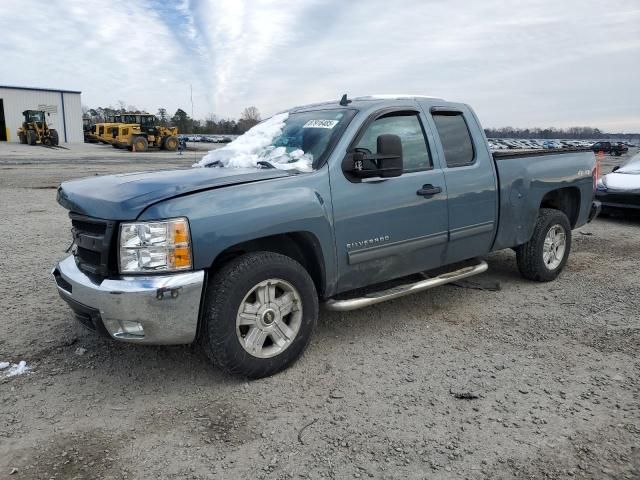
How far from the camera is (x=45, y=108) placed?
158 feet

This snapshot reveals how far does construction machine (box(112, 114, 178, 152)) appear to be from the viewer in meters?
36.2

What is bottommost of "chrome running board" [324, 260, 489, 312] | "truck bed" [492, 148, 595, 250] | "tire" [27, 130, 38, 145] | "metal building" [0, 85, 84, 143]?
"chrome running board" [324, 260, 489, 312]

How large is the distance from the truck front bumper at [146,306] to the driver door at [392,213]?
1.17 meters

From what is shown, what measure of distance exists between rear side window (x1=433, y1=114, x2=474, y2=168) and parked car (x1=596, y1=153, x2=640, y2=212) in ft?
20.3

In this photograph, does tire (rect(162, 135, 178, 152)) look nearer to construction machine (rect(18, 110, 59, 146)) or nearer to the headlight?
construction machine (rect(18, 110, 59, 146))

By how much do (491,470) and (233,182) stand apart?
2.23m

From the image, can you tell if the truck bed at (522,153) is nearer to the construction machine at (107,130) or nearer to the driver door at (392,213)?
the driver door at (392,213)

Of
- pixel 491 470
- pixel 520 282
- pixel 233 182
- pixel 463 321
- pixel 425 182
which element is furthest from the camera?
pixel 520 282

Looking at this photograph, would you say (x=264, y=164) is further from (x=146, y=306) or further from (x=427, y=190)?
(x=146, y=306)

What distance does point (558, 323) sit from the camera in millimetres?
4559

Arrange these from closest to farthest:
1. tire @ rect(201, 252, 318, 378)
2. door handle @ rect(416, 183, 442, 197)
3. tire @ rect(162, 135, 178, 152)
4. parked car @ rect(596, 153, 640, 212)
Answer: tire @ rect(201, 252, 318, 378)
door handle @ rect(416, 183, 442, 197)
parked car @ rect(596, 153, 640, 212)
tire @ rect(162, 135, 178, 152)

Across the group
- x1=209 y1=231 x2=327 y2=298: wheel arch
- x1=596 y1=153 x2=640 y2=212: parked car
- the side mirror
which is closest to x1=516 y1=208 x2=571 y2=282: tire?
the side mirror

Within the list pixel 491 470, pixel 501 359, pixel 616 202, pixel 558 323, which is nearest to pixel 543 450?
pixel 491 470

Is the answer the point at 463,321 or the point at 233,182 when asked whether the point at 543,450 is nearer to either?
the point at 463,321
